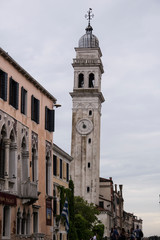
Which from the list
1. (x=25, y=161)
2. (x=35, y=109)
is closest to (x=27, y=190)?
(x=25, y=161)

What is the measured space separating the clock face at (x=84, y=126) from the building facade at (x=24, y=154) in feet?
161

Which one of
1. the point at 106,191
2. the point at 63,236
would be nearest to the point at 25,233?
the point at 63,236

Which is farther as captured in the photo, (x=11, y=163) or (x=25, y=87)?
(x=25, y=87)

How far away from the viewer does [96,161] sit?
91875 millimetres

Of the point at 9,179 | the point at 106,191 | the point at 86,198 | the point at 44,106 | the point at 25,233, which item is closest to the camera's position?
the point at 9,179

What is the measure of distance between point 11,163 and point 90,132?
192 feet

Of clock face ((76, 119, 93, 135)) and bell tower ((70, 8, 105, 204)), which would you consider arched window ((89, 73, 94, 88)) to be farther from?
clock face ((76, 119, 93, 135))

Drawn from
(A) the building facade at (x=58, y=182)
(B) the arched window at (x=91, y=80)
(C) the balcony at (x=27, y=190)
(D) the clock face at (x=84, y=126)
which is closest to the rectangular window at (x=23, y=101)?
(C) the balcony at (x=27, y=190)

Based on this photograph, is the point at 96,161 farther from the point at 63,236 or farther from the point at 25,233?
the point at 25,233

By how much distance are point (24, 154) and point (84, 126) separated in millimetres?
56841

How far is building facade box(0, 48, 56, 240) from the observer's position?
33469 mm

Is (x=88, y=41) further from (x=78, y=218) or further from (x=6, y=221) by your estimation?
(x=6, y=221)

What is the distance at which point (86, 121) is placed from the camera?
93688 millimetres

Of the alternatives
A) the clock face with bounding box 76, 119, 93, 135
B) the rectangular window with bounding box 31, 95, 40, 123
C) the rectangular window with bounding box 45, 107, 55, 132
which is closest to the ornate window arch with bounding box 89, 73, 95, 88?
the clock face with bounding box 76, 119, 93, 135
